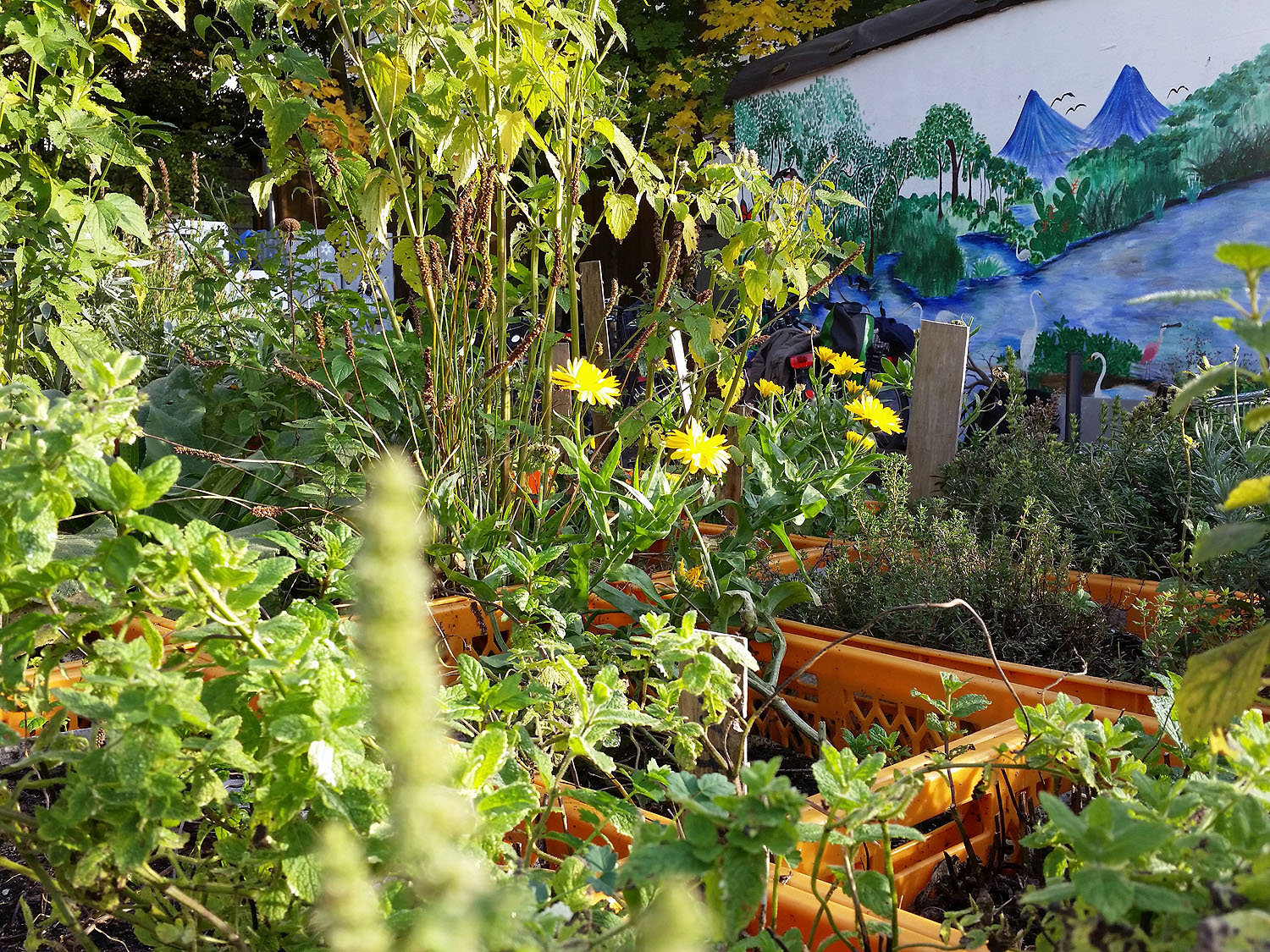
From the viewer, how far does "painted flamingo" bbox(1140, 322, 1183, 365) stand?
5.75m

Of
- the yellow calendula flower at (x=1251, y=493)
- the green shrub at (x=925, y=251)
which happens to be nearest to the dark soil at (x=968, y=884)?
the yellow calendula flower at (x=1251, y=493)

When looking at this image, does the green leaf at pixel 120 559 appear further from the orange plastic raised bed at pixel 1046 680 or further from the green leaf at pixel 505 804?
the orange plastic raised bed at pixel 1046 680

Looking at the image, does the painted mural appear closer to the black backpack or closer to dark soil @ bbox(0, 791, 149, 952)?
the black backpack

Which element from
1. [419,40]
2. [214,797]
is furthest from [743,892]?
[419,40]

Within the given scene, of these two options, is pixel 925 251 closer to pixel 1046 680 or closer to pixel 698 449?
pixel 698 449

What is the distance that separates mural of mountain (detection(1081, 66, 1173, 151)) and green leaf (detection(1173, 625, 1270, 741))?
5.98 meters

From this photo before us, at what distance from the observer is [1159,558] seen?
2828 millimetres

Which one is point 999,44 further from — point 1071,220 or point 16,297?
point 16,297

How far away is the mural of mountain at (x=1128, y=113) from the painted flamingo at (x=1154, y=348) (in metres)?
1.12

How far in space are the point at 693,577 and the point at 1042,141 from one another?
18.4ft

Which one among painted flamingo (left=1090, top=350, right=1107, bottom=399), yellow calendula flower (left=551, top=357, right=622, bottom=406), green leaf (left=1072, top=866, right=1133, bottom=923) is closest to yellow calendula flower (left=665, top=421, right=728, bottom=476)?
yellow calendula flower (left=551, top=357, right=622, bottom=406)

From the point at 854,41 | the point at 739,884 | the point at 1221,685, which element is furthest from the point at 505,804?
the point at 854,41

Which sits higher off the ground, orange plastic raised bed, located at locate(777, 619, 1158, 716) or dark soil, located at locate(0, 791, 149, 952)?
dark soil, located at locate(0, 791, 149, 952)

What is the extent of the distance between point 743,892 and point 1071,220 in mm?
6414
